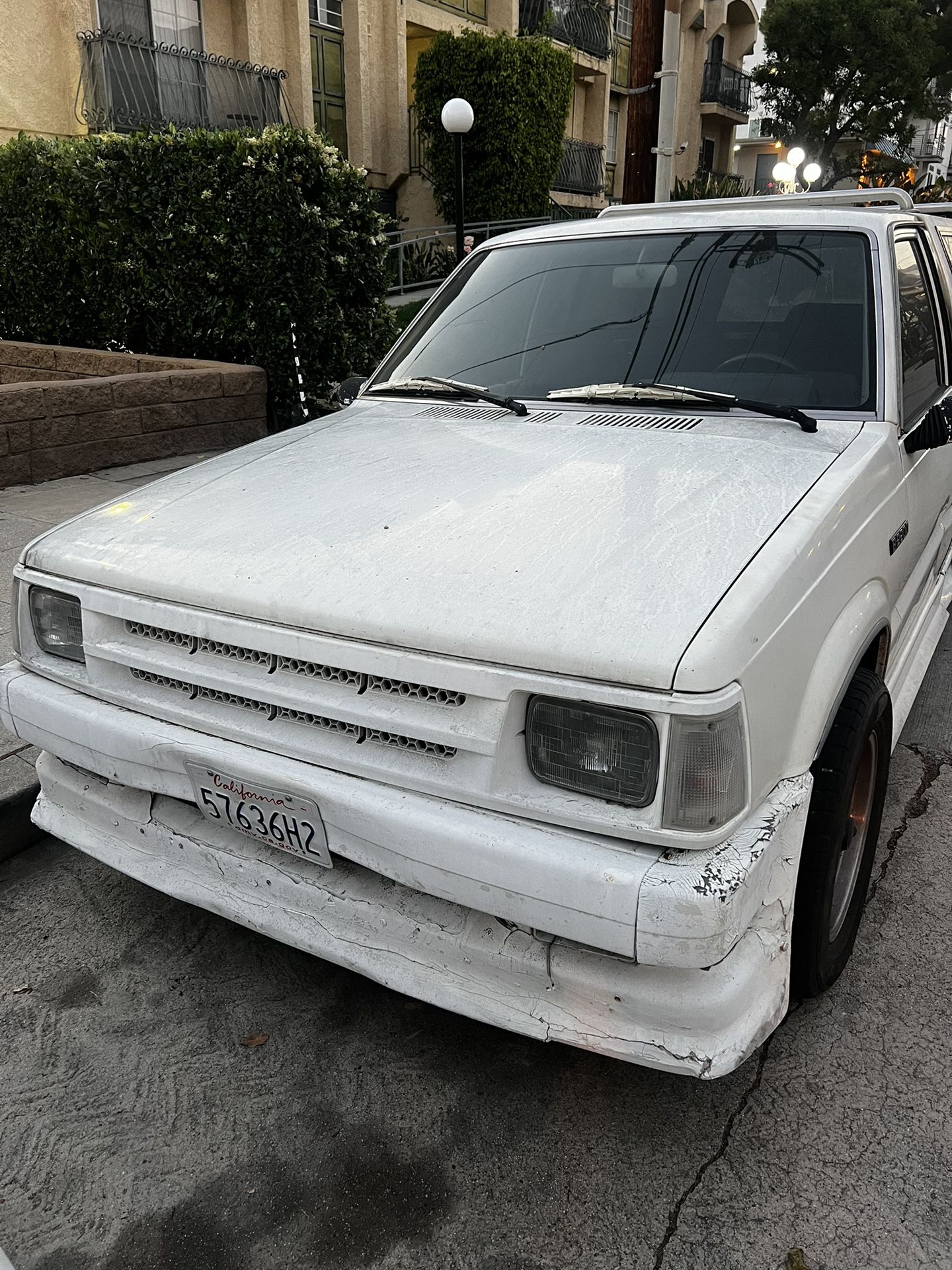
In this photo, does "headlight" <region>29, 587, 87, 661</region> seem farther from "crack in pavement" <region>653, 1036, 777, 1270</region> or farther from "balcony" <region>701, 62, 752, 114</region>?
"balcony" <region>701, 62, 752, 114</region>

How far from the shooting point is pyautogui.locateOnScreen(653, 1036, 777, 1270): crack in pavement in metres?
1.97

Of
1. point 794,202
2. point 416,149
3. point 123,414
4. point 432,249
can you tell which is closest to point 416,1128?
point 794,202

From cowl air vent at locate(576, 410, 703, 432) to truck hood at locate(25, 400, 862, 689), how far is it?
33mm

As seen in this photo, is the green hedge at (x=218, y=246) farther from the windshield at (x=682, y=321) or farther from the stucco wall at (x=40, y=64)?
the windshield at (x=682, y=321)

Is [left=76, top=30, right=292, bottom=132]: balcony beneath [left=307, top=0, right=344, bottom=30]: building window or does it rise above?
beneath

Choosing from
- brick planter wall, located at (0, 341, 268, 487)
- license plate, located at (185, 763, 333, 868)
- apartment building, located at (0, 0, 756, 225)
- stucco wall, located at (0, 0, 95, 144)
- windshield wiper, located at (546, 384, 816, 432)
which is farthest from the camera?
apartment building, located at (0, 0, 756, 225)

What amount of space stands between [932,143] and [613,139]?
97.9 feet

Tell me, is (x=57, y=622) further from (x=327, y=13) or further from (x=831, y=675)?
(x=327, y=13)

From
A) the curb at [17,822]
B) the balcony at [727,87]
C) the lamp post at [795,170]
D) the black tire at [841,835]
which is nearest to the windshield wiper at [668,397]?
the black tire at [841,835]

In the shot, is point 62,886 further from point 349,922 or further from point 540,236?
point 540,236

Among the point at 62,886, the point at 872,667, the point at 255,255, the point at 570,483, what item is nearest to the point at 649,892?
the point at 570,483

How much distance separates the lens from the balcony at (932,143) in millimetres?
50656

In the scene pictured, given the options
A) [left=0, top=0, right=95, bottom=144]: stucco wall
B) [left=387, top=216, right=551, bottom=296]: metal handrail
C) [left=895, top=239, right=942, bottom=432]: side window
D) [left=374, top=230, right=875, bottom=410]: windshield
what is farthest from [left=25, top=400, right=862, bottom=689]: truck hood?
[left=387, top=216, right=551, bottom=296]: metal handrail

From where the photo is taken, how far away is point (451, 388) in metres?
3.48
